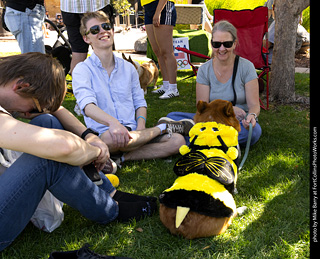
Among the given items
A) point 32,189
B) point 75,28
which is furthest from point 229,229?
point 75,28

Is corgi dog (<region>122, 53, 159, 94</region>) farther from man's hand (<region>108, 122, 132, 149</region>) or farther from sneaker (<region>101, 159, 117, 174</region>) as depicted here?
man's hand (<region>108, 122, 132, 149</region>)

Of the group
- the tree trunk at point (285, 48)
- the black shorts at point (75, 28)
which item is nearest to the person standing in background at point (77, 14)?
the black shorts at point (75, 28)

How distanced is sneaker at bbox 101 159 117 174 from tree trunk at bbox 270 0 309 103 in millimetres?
3419

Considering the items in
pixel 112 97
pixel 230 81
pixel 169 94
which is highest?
pixel 230 81

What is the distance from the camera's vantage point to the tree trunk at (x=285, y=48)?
495 centimetres

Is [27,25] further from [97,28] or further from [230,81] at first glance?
Answer: [230,81]

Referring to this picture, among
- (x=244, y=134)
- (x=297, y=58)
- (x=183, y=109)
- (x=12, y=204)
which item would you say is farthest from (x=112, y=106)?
(x=297, y=58)

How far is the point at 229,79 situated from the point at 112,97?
1360mm

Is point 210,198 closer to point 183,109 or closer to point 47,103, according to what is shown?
point 47,103

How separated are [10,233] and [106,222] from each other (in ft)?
2.28

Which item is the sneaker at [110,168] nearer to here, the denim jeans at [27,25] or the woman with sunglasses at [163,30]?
the denim jeans at [27,25]

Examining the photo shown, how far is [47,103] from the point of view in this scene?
6.33 ft

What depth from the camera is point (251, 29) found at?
571 centimetres

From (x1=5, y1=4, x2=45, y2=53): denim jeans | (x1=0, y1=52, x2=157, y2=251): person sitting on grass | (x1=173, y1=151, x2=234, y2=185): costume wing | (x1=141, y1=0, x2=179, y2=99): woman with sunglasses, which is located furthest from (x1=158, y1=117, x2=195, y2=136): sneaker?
(x1=5, y1=4, x2=45, y2=53): denim jeans
